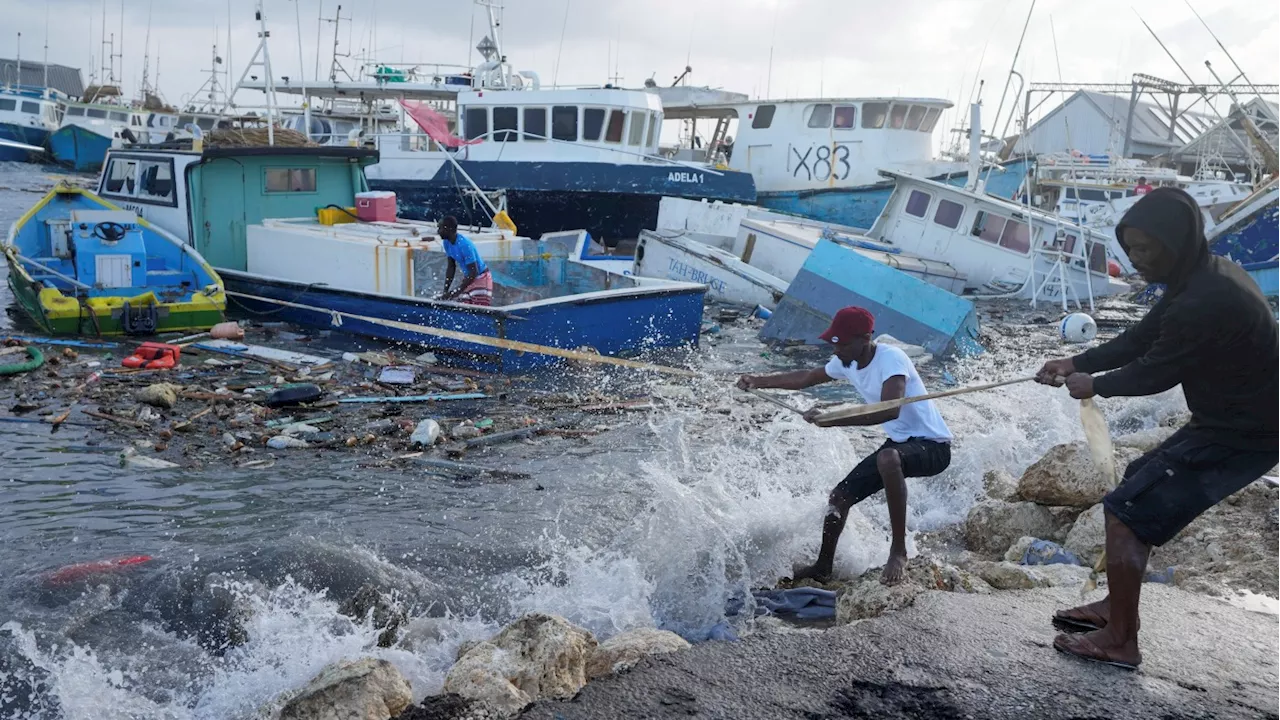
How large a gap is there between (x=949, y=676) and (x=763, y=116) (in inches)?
858

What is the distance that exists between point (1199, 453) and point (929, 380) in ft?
28.9

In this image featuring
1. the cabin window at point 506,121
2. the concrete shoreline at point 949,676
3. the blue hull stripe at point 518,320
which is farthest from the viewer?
the cabin window at point 506,121

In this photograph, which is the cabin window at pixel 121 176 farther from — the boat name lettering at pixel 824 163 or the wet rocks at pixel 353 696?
the boat name lettering at pixel 824 163

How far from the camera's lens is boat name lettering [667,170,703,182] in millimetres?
20562

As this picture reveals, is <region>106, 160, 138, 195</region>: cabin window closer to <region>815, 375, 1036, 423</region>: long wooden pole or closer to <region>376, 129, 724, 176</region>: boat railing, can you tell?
<region>376, 129, 724, 176</region>: boat railing

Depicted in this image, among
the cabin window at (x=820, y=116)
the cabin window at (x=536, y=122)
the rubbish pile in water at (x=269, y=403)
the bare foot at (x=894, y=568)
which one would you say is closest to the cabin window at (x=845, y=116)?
the cabin window at (x=820, y=116)

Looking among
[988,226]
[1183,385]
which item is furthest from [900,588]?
[988,226]

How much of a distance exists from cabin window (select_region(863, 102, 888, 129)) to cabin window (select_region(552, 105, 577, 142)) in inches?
260

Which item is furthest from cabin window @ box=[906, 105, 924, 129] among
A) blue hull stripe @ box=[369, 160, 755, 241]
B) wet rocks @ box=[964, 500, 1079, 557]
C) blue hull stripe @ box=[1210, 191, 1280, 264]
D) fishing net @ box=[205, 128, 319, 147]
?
wet rocks @ box=[964, 500, 1079, 557]

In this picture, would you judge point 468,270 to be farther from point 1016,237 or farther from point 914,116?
point 914,116

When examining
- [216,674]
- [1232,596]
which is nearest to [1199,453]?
[1232,596]

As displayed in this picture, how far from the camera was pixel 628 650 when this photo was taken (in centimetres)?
420

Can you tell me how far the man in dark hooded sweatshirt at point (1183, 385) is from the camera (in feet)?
11.6

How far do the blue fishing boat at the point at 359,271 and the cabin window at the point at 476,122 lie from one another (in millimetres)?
6177
